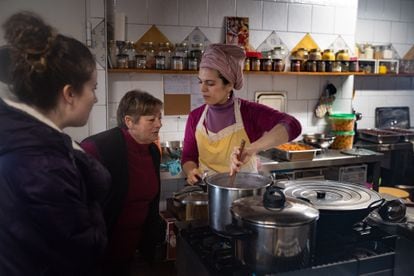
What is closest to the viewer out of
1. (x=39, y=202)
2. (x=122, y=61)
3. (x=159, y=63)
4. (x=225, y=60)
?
(x=39, y=202)

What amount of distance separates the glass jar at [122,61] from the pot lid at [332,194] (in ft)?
6.59

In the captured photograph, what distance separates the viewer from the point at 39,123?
3.23 ft

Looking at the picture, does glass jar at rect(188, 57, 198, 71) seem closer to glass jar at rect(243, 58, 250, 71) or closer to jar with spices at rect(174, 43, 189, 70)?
jar with spices at rect(174, 43, 189, 70)

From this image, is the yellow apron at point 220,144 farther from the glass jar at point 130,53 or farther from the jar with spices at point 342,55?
the jar with spices at point 342,55

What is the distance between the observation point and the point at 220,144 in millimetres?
2023

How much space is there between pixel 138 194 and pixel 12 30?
3.45ft

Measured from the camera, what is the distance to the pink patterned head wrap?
1.85 metres

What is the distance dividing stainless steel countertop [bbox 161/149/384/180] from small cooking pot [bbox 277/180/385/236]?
5.16ft

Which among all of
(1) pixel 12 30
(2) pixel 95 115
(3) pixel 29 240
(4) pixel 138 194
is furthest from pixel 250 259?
(2) pixel 95 115

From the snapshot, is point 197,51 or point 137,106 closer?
point 137,106

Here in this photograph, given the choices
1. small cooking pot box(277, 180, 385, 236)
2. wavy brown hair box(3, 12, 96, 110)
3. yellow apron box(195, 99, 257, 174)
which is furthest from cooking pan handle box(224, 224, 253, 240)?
yellow apron box(195, 99, 257, 174)

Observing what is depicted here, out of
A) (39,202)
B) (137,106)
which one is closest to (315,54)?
(137,106)

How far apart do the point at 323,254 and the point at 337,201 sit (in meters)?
0.19

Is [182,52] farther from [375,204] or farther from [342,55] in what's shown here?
[375,204]
